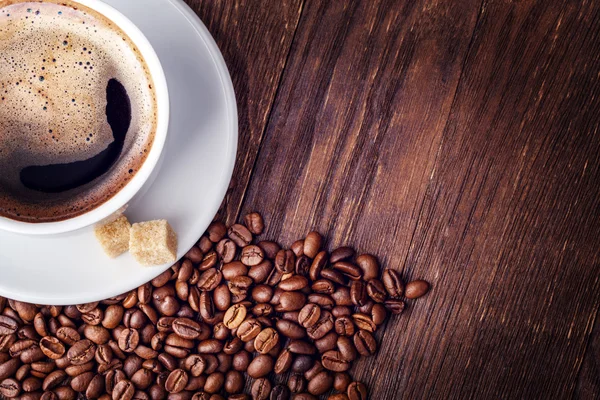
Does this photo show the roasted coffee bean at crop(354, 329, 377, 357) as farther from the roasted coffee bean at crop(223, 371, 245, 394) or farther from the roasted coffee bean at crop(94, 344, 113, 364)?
the roasted coffee bean at crop(94, 344, 113, 364)

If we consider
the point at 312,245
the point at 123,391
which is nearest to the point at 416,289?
the point at 312,245

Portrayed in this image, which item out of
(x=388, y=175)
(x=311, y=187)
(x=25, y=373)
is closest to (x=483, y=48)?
(x=388, y=175)

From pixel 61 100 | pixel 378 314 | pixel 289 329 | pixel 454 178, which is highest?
pixel 454 178

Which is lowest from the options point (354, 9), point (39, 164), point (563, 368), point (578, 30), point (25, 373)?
point (25, 373)

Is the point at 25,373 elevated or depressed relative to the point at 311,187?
depressed

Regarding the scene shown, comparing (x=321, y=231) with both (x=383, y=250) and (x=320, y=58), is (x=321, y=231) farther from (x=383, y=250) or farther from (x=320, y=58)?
(x=320, y=58)

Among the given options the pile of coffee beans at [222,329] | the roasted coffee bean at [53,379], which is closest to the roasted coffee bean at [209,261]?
the pile of coffee beans at [222,329]

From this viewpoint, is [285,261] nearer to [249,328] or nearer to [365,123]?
[249,328]
